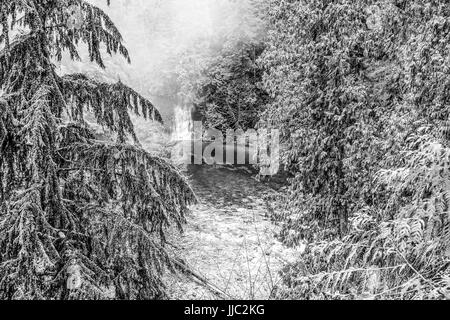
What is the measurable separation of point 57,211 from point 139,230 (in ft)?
2.94

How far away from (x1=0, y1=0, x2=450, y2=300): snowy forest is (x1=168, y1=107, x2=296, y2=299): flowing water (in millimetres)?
96

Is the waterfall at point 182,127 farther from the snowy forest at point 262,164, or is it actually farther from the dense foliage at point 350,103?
the dense foliage at point 350,103

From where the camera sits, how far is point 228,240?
42.3 ft

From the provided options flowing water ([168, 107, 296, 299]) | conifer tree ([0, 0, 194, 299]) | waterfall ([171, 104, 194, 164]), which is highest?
waterfall ([171, 104, 194, 164])

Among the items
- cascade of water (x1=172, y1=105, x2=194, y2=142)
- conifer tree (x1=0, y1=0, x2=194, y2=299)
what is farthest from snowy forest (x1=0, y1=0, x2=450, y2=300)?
cascade of water (x1=172, y1=105, x2=194, y2=142)

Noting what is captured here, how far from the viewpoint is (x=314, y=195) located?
26.7 feet

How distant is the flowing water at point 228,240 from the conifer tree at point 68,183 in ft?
7.65

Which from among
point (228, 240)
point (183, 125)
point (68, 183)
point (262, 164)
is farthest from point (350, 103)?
point (183, 125)

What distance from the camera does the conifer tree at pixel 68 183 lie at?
305 cm

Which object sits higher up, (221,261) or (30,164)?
(30,164)

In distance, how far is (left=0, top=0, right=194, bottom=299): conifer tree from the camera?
3053mm

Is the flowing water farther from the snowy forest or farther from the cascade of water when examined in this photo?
the cascade of water
